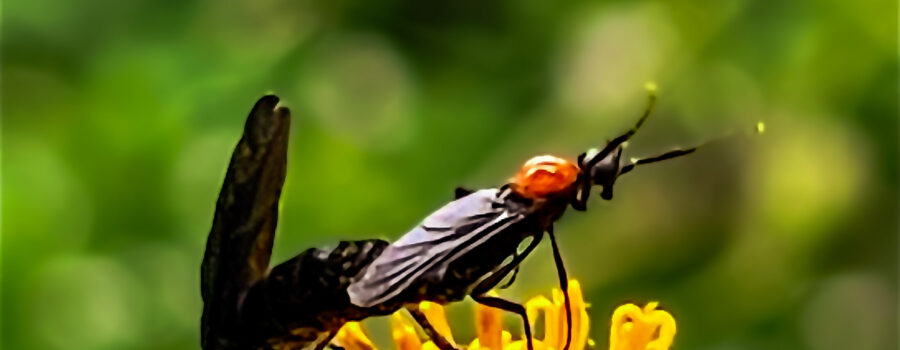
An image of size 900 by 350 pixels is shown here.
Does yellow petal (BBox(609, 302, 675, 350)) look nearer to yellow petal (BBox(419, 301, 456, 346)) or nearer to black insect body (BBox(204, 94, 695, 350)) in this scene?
yellow petal (BBox(419, 301, 456, 346))

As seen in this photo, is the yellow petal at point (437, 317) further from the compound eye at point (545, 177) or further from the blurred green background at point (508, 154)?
the blurred green background at point (508, 154)

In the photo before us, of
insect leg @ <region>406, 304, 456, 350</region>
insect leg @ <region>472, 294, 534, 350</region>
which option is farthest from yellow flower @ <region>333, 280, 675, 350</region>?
insect leg @ <region>472, 294, 534, 350</region>

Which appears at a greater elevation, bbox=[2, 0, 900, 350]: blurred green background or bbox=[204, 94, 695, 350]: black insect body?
bbox=[2, 0, 900, 350]: blurred green background

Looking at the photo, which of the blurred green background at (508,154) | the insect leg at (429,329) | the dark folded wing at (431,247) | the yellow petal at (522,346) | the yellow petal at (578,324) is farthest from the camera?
the blurred green background at (508,154)

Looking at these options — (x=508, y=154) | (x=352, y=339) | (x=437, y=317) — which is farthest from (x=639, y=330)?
(x=508, y=154)

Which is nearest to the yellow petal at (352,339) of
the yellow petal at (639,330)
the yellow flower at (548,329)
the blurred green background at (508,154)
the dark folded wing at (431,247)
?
the yellow flower at (548,329)

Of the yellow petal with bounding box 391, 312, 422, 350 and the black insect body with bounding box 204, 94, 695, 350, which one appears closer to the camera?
the black insect body with bounding box 204, 94, 695, 350

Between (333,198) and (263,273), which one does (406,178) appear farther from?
(263,273)

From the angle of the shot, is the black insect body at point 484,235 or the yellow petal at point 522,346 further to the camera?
the yellow petal at point 522,346

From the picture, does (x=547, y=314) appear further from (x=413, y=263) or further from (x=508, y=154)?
(x=508, y=154)
